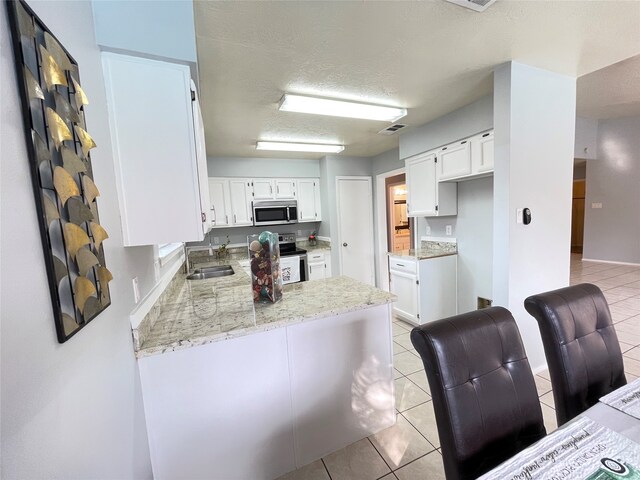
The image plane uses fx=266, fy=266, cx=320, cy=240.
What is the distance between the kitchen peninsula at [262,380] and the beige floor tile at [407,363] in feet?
2.46

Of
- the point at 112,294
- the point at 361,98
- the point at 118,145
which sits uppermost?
the point at 361,98

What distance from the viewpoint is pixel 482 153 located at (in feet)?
8.16

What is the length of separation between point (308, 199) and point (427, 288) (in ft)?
8.21

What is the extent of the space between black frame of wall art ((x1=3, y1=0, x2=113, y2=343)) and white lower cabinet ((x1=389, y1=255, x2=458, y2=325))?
290 centimetres

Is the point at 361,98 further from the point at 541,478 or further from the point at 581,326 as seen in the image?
the point at 541,478

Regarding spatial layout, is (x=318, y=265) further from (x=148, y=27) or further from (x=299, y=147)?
(x=148, y=27)

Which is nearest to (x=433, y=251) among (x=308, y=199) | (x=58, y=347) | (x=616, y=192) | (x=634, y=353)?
(x=634, y=353)

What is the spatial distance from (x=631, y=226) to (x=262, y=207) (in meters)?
6.68

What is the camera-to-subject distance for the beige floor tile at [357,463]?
1.46m

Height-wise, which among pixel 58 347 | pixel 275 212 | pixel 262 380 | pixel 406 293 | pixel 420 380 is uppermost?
pixel 275 212

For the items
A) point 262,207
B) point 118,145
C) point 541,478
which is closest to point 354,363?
point 541,478

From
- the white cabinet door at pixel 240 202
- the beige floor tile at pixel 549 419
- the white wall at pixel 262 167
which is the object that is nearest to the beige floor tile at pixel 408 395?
the beige floor tile at pixel 549 419

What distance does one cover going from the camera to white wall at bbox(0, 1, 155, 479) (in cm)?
48

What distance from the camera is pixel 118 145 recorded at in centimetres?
112
